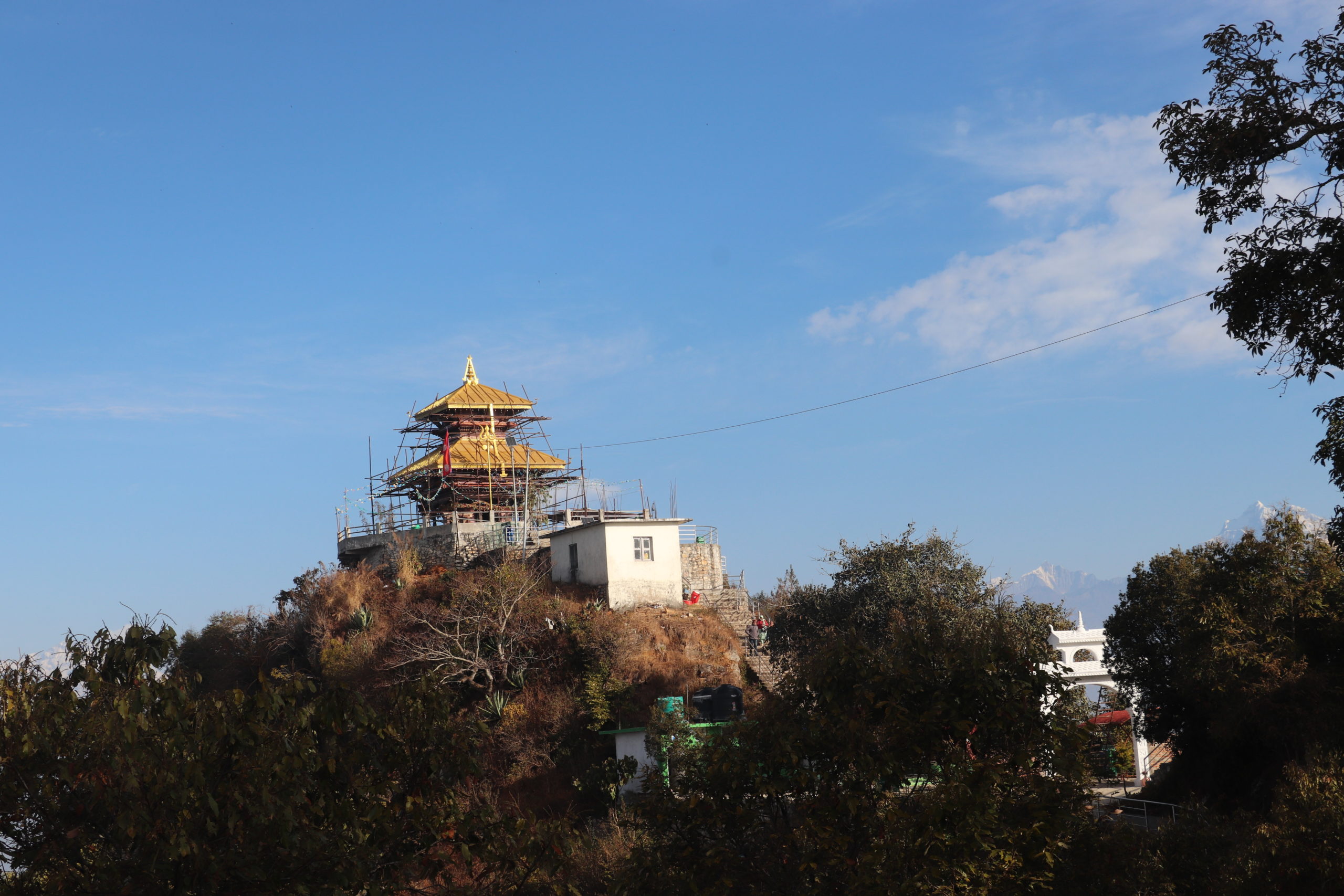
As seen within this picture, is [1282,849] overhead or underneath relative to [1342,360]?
underneath

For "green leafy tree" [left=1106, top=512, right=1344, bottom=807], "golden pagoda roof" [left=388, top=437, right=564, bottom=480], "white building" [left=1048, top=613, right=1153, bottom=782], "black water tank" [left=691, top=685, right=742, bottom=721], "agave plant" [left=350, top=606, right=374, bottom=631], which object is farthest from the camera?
"golden pagoda roof" [left=388, top=437, right=564, bottom=480]

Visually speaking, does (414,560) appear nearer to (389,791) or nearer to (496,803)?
(496,803)

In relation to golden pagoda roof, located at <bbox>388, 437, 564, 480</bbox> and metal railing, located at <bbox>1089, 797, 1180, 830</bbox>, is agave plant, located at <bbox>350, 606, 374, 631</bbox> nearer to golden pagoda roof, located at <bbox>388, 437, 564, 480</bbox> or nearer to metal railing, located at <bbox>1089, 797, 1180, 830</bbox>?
golden pagoda roof, located at <bbox>388, 437, 564, 480</bbox>

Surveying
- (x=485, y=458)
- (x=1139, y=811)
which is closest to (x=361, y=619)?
(x=485, y=458)

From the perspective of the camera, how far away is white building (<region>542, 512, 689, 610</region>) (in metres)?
38.2

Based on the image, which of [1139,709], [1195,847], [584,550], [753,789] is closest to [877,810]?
[753,789]

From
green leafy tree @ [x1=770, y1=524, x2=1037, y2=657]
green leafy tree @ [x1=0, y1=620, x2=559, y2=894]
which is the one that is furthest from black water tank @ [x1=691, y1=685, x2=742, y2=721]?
green leafy tree @ [x1=0, y1=620, x2=559, y2=894]

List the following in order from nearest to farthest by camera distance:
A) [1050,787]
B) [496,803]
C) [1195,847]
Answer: [1050,787] < [1195,847] < [496,803]

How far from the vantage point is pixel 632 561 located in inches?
1522

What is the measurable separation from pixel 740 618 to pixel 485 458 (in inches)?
659

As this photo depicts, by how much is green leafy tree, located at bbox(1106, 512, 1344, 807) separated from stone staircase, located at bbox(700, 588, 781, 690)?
1233 centimetres

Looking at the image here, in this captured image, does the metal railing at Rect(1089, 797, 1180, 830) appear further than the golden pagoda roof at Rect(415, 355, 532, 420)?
No

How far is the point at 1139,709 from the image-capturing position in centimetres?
3117

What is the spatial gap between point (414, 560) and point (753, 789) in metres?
33.7
